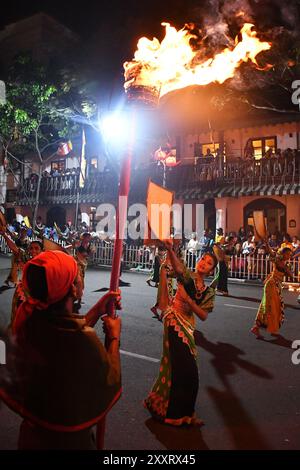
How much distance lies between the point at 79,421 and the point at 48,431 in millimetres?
155

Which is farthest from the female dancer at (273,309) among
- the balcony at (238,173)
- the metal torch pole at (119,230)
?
the balcony at (238,173)

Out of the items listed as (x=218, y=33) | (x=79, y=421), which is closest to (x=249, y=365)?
(x=79, y=421)

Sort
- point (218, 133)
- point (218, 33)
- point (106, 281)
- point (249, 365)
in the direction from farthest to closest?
point (218, 133)
point (106, 281)
point (218, 33)
point (249, 365)

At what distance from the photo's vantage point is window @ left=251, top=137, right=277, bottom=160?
1947 centimetres

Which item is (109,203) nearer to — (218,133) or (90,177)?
(90,177)

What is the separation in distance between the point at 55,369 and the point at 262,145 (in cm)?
1953

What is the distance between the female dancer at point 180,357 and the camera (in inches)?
153

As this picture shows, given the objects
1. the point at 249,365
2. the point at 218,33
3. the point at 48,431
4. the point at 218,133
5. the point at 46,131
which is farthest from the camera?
→ the point at 46,131

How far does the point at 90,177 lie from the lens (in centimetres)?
2430

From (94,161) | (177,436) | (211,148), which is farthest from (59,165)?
(177,436)

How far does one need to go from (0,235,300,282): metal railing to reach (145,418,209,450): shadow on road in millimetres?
9264

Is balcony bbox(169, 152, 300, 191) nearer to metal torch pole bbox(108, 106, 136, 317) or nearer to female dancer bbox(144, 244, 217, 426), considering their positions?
female dancer bbox(144, 244, 217, 426)

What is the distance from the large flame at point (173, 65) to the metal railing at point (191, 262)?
30.5 ft
